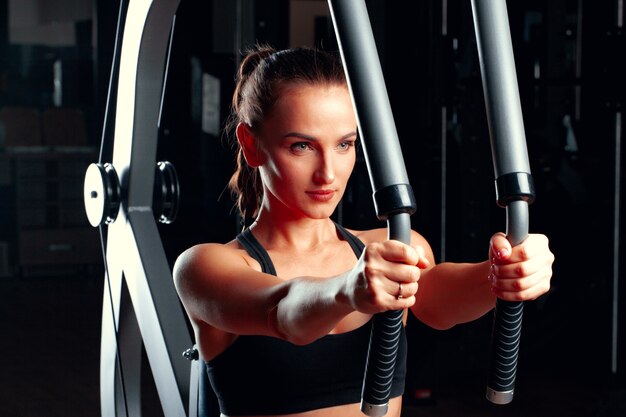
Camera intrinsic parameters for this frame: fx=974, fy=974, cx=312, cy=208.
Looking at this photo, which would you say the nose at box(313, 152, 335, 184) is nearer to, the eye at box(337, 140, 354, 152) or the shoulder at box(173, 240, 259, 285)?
the eye at box(337, 140, 354, 152)

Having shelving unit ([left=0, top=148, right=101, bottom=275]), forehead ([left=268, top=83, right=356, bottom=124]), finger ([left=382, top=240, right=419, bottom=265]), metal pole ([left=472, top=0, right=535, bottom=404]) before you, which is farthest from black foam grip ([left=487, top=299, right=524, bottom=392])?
shelving unit ([left=0, top=148, right=101, bottom=275])

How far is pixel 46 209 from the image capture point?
470 centimetres

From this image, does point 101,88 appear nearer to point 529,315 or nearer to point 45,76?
point 45,76

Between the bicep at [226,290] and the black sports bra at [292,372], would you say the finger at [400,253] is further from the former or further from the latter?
the black sports bra at [292,372]

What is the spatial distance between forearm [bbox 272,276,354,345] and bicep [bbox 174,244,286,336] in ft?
0.11

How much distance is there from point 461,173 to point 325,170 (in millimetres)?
2382

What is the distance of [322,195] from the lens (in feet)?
3.32

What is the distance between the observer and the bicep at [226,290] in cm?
96

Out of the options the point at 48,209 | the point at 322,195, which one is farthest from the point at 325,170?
the point at 48,209

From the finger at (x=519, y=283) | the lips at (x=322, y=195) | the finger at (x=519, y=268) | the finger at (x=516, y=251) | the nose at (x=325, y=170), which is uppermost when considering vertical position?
the nose at (x=325, y=170)

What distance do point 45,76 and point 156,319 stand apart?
133 inches

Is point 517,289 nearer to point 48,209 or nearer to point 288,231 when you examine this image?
point 288,231

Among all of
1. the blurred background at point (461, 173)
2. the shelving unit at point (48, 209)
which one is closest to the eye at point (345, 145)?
the blurred background at point (461, 173)

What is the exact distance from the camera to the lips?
3.31 ft
